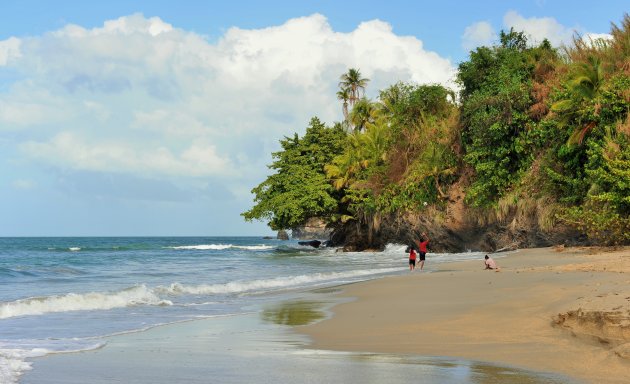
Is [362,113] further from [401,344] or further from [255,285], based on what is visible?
[401,344]

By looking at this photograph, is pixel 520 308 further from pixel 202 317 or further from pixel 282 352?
pixel 202 317

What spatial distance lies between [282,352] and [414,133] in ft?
100

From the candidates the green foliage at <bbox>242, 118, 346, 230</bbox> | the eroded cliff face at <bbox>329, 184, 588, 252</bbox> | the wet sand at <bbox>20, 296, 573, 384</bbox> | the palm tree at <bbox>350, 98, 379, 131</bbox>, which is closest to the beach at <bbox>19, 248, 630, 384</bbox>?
the wet sand at <bbox>20, 296, 573, 384</bbox>

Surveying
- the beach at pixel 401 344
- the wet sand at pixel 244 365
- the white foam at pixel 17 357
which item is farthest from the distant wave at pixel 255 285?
the white foam at pixel 17 357

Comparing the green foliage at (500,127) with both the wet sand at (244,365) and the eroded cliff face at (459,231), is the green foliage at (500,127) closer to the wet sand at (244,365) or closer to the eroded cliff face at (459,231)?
the eroded cliff face at (459,231)

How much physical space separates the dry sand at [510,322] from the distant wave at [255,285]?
13.6ft

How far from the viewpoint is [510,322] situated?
7742 millimetres

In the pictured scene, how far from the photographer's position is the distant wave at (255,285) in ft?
53.5

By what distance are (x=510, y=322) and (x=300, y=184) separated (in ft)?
112

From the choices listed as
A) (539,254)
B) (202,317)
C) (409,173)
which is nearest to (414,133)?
(409,173)

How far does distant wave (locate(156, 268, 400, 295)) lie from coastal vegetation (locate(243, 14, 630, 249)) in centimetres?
764

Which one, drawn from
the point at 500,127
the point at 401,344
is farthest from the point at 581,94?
the point at 401,344

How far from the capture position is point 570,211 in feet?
68.7

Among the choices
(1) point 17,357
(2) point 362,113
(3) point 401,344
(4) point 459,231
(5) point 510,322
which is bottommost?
(1) point 17,357
